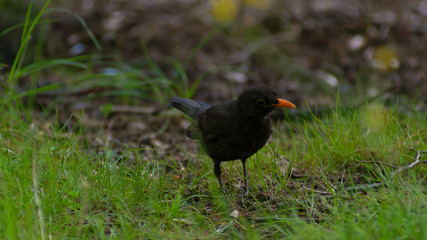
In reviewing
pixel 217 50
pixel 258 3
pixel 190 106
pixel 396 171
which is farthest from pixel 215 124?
pixel 258 3

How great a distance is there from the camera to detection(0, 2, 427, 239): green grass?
2.99 meters

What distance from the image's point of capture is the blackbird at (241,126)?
144 inches

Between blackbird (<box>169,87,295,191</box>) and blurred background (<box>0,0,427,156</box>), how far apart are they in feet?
6.43

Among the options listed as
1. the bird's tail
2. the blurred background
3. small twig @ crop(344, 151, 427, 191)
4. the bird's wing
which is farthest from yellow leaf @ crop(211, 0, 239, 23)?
small twig @ crop(344, 151, 427, 191)

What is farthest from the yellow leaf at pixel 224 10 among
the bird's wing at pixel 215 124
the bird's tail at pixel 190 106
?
the bird's wing at pixel 215 124

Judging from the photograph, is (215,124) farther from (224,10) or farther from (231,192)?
(224,10)

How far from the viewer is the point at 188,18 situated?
7.74m

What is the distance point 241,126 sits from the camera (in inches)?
Result: 146

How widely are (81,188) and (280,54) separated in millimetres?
4352

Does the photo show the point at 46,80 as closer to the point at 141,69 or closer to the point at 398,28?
the point at 141,69

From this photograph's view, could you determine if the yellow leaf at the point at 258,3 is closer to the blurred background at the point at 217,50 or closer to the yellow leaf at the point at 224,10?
the blurred background at the point at 217,50

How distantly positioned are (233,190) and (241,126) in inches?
21.0

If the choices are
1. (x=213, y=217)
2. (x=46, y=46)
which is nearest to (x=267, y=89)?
(x=213, y=217)

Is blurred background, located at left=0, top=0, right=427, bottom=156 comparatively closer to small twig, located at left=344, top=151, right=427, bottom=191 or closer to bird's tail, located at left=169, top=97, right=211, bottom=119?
bird's tail, located at left=169, top=97, right=211, bottom=119
